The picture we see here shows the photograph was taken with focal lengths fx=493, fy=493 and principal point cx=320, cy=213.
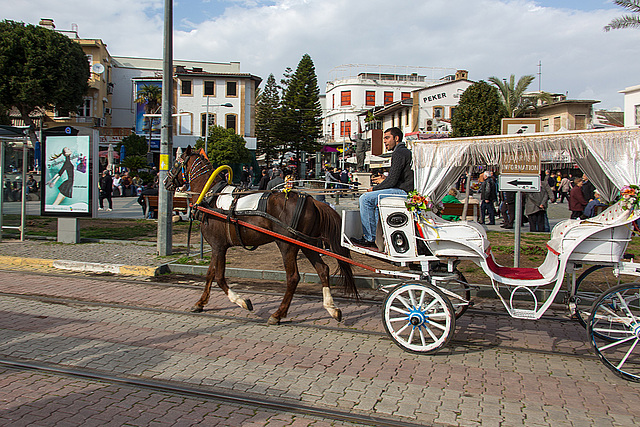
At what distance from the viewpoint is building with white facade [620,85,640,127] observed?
3038cm

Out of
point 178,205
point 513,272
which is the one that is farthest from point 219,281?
point 178,205

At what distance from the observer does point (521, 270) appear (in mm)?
6484

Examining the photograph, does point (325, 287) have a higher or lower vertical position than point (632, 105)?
lower

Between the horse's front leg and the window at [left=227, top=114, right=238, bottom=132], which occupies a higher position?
the window at [left=227, top=114, right=238, bottom=132]

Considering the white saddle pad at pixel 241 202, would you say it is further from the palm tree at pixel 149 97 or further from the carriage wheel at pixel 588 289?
the palm tree at pixel 149 97

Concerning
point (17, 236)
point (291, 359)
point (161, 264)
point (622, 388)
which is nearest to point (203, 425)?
point (291, 359)

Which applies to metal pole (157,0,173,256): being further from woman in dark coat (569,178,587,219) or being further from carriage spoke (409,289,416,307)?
woman in dark coat (569,178,587,219)

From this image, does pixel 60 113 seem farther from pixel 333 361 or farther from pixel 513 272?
pixel 513 272

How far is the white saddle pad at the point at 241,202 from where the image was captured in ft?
23.3

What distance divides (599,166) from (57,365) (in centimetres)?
642

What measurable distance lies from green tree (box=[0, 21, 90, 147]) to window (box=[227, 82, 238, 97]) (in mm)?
16863

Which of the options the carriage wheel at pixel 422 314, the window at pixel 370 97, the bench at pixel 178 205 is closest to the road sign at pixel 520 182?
the carriage wheel at pixel 422 314

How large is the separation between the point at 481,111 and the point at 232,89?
29.5 metres

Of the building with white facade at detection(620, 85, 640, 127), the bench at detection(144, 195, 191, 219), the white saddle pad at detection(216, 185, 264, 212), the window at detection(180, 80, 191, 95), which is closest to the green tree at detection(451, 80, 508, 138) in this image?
the building with white facade at detection(620, 85, 640, 127)
